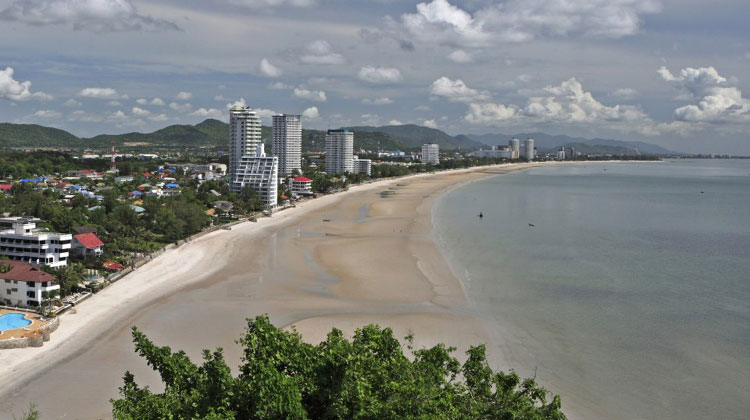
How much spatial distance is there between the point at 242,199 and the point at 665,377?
46.5 metres

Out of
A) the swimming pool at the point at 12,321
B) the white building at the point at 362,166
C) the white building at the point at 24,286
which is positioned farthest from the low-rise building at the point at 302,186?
the swimming pool at the point at 12,321

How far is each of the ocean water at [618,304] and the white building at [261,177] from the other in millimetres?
18144

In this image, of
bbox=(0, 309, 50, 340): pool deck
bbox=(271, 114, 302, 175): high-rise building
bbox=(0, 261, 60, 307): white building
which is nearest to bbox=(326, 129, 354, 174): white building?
bbox=(271, 114, 302, 175): high-rise building

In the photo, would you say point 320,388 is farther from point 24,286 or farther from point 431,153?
point 431,153

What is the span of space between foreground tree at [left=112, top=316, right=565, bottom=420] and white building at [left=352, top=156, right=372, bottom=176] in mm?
103662

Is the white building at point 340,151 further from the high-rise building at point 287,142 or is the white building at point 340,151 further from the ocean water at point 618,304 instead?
the ocean water at point 618,304

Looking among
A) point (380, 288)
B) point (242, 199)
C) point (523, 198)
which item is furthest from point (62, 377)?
point (523, 198)

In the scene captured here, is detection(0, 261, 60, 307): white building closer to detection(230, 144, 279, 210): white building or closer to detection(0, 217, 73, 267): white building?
detection(0, 217, 73, 267): white building

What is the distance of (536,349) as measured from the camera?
70.6 ft

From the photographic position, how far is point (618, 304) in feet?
90.1

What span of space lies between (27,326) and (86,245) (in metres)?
10.8

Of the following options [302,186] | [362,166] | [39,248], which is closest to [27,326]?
[39,248]

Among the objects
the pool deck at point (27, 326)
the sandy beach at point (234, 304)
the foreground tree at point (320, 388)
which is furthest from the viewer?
the pool deck at point (27, 326)

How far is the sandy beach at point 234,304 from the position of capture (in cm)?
1841
